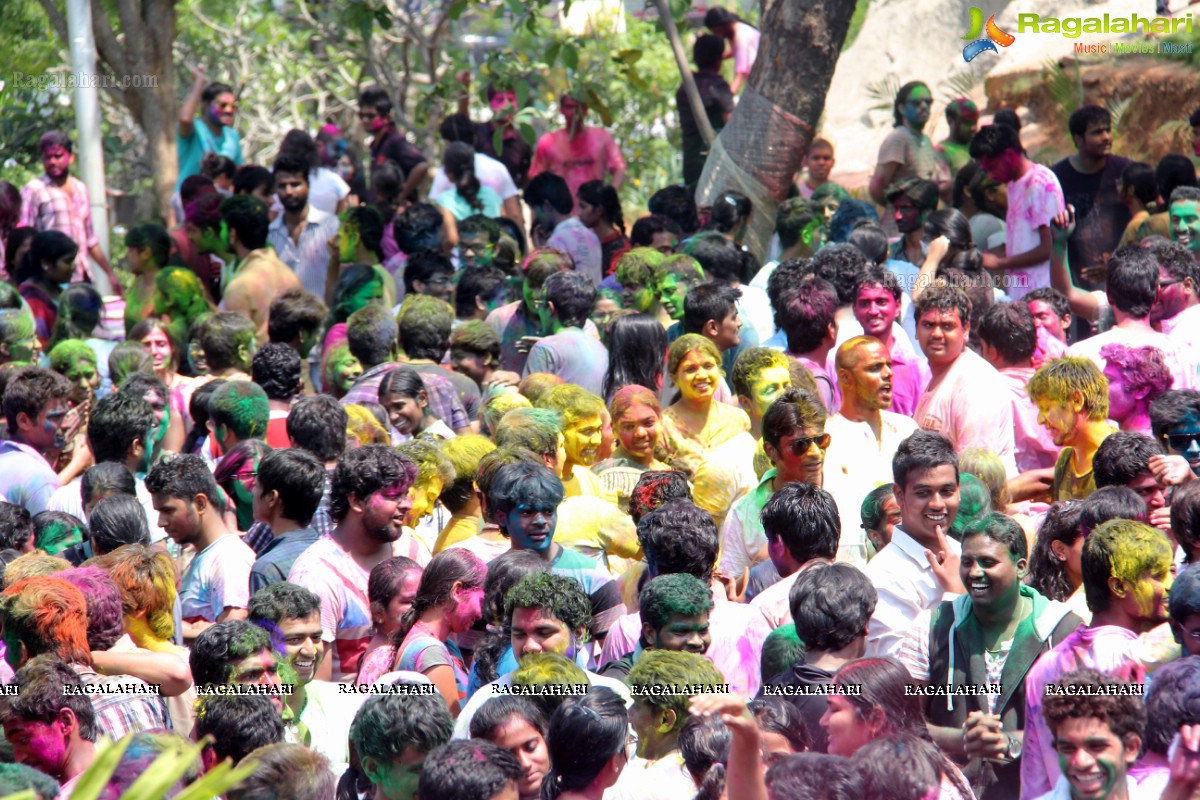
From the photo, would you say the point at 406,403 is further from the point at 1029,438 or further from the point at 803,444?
the point at 1029,438

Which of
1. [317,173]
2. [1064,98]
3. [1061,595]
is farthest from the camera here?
[1064,98]

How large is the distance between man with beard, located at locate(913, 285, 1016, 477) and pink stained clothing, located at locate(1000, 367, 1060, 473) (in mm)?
155

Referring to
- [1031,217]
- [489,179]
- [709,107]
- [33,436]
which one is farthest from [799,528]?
[709,107]

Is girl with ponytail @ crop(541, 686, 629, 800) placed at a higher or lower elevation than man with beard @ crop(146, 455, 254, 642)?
higher

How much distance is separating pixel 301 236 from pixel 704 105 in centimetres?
392

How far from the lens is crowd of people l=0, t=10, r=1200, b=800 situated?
161 inches

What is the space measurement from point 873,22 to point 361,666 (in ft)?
46.5

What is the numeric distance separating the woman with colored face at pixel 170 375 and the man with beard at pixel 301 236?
1.51 m

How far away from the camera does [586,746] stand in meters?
3.95

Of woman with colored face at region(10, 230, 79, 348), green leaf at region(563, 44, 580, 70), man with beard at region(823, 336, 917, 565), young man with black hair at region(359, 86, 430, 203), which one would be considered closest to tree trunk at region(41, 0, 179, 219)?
young man with black hair at region(359, 86, 430, 203)

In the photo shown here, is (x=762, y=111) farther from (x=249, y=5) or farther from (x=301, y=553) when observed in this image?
(x=249, y=5)

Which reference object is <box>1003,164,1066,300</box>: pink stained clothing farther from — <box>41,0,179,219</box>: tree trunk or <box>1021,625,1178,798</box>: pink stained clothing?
<box>41,0,179,219</box>: tree trunk

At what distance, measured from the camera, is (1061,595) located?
5.22 metres

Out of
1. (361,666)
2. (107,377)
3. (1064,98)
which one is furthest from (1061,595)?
(1064,98)
